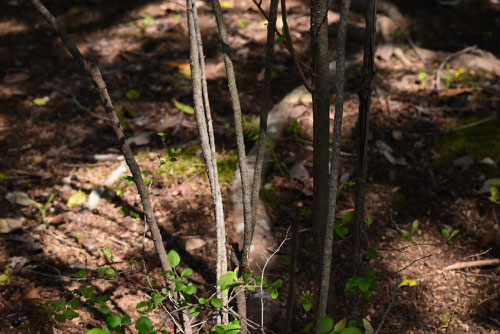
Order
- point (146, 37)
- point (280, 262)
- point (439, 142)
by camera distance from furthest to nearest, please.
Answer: point (146, 37)
point (439, 142)
point (280, 262)

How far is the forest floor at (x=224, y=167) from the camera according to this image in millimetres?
2336

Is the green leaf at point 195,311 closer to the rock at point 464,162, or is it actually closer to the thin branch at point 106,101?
the thin branch at point 106,101

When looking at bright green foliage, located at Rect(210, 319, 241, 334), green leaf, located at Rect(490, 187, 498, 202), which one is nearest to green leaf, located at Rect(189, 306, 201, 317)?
bright green foliage, located at Rect(210, 319, 241, 334)

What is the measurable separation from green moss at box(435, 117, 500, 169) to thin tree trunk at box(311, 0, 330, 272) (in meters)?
1.76

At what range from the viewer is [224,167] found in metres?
3.10

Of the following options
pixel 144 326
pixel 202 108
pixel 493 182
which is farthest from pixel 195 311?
pixel 493 182

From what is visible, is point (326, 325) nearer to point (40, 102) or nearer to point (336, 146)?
point (336, 146)

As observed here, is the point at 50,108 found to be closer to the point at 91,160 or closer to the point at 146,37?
the point at 91,160

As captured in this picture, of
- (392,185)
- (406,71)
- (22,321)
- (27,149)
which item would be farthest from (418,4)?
(22,321)

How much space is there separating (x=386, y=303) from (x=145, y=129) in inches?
90.4

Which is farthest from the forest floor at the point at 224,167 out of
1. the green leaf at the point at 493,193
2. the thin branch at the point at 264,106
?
the thin branch at the point at 264,106

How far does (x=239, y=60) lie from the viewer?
451 cm

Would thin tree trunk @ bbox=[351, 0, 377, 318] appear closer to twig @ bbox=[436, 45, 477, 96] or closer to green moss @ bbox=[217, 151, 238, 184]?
green moss @ bbox=[217, 151, 238, 184]

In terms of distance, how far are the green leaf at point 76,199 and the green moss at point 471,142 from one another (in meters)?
2.55
